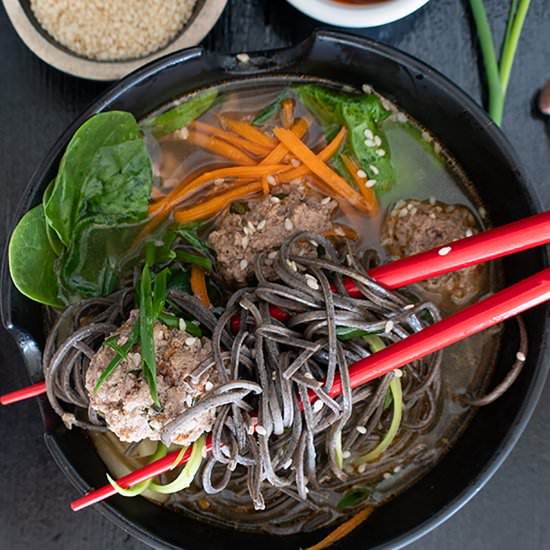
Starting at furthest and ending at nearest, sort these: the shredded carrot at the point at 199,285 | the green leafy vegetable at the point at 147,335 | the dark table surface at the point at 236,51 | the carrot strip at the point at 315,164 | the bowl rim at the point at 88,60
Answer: the dark table surface at the point at 236,51
the bowl rim at the point at 88,60
the carrot strip at the point at 315,164
the shredded carrot at the point at 199,285
the green leafy vegetable at the point at 147,335

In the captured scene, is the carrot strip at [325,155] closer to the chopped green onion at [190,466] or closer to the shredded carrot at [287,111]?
the shredded carrot at [287,111]

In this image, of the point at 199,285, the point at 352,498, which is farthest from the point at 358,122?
the point at 352,498

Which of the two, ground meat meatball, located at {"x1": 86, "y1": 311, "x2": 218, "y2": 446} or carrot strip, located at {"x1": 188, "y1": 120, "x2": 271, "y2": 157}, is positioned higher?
carrot strip, located at {"x1": 188, "y1": 120, "x2": 271, "y2": 157}

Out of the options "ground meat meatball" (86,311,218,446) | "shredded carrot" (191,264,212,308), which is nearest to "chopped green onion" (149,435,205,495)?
"ground meat meatball" (86,311,218,446)

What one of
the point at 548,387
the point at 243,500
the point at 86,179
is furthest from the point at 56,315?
the point at 548,387

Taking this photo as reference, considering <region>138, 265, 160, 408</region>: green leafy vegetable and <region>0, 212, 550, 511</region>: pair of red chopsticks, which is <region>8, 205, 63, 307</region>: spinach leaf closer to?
<region>138, 265, 160, 408</region>: green leafy vegetable

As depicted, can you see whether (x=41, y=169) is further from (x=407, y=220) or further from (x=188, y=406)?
(x=407, y=220)

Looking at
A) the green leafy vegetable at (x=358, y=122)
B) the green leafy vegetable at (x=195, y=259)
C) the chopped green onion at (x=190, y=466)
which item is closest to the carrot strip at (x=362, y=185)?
the green leafy vegetable at (x=358, y=122)
